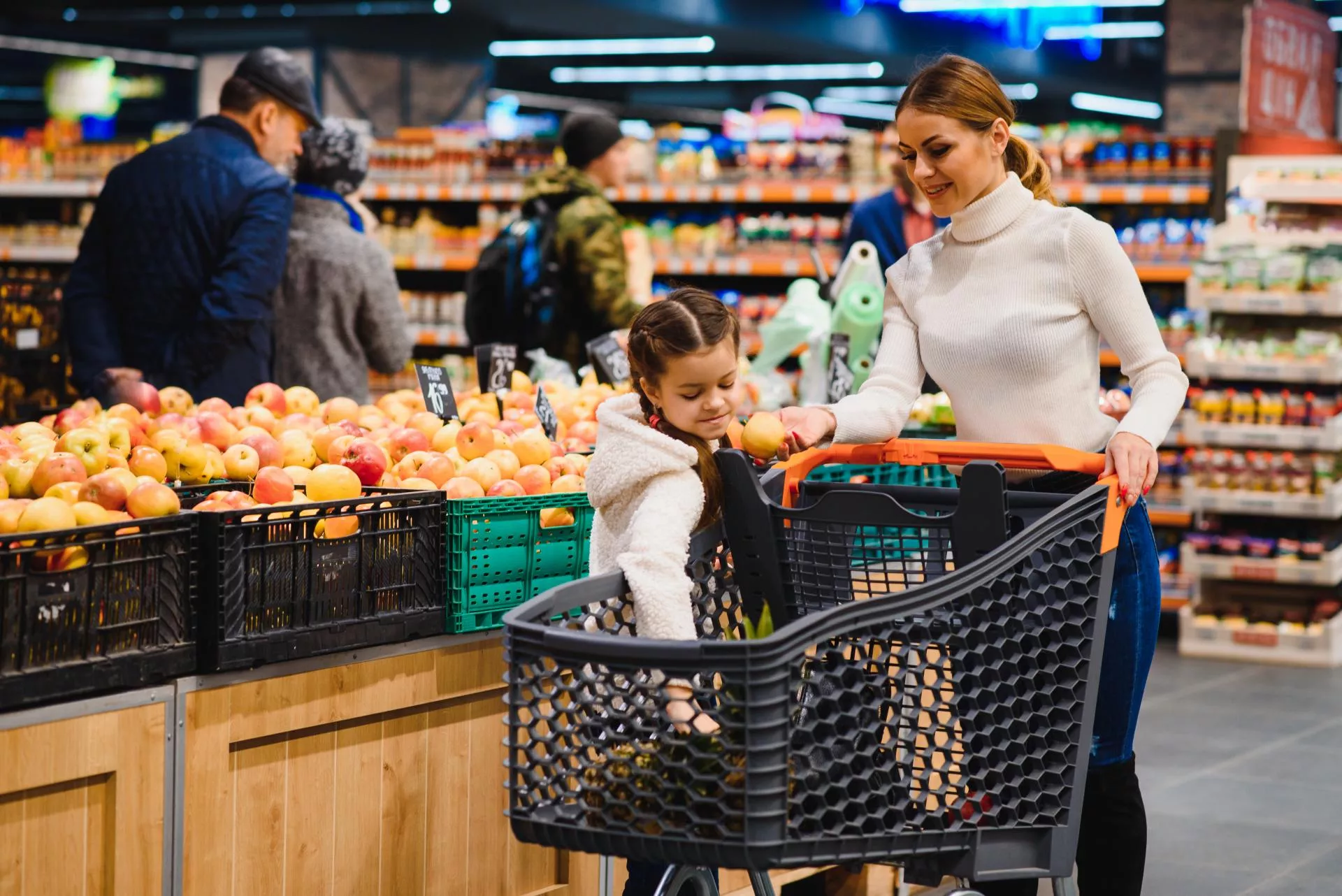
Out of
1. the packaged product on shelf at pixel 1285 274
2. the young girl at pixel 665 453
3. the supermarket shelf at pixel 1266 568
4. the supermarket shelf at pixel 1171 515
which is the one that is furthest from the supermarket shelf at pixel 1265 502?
the young girl at pixel 665 453

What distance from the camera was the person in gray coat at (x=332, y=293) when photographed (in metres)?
4.71


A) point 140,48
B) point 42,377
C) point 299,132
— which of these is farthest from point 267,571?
point 140,48

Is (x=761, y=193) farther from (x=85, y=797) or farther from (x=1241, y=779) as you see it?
(x=85, y=797)

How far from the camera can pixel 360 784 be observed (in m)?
2.44

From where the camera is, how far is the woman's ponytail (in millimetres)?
2424

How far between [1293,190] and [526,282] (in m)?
3.54

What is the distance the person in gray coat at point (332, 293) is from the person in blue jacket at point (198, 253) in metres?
0.28

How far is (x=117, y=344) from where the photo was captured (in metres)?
4.44

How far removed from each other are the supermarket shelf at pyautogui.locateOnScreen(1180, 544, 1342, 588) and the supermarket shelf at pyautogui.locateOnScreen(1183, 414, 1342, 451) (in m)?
0.49

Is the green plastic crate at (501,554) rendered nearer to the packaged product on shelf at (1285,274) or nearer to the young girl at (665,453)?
the young girl at (665,453)

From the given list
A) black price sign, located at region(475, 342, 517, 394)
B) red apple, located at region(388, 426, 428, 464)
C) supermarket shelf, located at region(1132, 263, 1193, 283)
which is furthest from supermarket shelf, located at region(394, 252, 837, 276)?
red apple, located at region(388, 426, 428, 464)

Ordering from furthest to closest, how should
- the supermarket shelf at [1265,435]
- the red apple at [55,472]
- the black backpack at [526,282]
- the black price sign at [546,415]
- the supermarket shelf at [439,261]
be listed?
1. the supermarket shelf at [439,261]
2. the supermarket shelf at [1265,435]
3. the black backpack at [526,282]
4. the black price sign at [546,415]
5. the red apple at [55,472]

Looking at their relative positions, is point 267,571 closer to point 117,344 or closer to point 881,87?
point 117,344

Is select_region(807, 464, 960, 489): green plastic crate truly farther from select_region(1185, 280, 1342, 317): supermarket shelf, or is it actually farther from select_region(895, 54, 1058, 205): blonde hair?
select_region(1185, 280, 1342, 317): supermarket shelf
